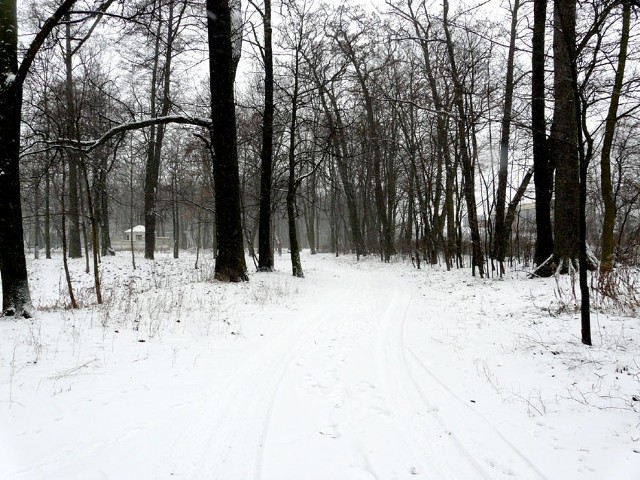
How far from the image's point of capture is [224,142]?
10109 millimetres

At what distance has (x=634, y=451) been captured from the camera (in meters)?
2.60

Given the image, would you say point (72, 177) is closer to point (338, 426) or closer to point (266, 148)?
point (266, 148)

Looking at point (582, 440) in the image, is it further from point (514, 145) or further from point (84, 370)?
point (514, 145)

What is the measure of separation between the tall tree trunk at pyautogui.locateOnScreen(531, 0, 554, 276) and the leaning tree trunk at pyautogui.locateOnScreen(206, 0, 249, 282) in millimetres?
8711

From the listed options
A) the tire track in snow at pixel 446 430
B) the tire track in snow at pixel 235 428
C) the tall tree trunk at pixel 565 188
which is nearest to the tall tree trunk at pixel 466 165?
the tall tree trunk at pixel 565 188

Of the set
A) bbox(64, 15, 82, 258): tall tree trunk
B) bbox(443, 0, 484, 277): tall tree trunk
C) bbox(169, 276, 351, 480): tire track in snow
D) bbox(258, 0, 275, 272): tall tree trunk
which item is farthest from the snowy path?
bbox(258, 0, 275, 272): tall tree trunk

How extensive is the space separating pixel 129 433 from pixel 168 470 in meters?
0.64

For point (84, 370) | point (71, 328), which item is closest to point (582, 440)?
point (84, 370)

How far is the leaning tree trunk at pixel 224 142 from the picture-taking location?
1007 centimetres

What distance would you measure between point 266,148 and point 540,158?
9.23 meters

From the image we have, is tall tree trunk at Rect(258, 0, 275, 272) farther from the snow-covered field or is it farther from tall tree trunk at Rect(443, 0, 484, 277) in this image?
the snow-covered field

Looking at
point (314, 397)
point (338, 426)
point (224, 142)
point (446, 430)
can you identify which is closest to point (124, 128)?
point (224, 142)

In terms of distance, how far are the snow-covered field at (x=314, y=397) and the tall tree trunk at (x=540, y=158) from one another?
195 inches

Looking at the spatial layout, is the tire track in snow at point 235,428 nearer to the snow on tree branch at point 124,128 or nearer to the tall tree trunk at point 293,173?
the snow on tree branch at point 124,128
